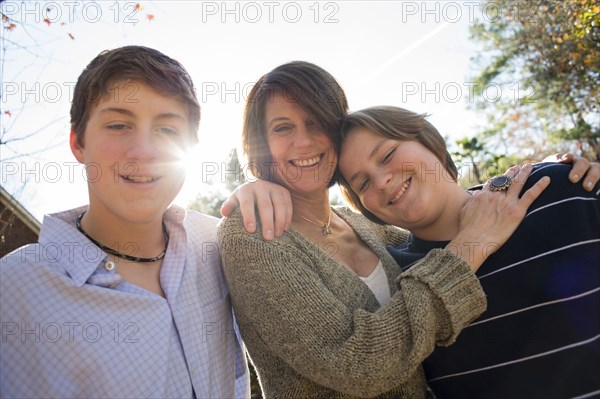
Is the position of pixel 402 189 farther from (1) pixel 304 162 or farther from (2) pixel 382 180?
(1) pixel 304 162

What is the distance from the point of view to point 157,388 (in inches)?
71.0

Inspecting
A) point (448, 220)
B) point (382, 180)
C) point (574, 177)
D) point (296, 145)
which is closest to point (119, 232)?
point (296, 145)

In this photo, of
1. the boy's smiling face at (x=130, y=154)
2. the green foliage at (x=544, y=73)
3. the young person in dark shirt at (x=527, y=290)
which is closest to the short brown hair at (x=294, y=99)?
the young person in dark shirt at (x=527, y=290)

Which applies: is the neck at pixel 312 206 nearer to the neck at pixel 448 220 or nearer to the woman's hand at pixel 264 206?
the woman's hand at pixel 264 206

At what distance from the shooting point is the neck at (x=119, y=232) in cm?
206

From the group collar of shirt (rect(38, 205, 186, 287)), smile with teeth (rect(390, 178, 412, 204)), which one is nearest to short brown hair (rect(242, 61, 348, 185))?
smile with teeth (rect(390, 178, 412, 204))

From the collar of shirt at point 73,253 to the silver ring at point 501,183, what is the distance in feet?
5.64

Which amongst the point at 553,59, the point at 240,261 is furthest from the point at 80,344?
the point at 553,59

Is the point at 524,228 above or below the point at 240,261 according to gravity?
above

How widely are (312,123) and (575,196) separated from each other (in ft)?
4.22

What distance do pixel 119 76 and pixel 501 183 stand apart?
1.80 metres

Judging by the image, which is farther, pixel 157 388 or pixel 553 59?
pixel 553 59

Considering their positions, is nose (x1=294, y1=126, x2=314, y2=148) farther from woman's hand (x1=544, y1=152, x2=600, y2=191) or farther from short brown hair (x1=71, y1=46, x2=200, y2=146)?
woman's hand (x1=544, y1=152, x2=600, y2=191)

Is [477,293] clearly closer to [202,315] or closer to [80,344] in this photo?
[202,315]
